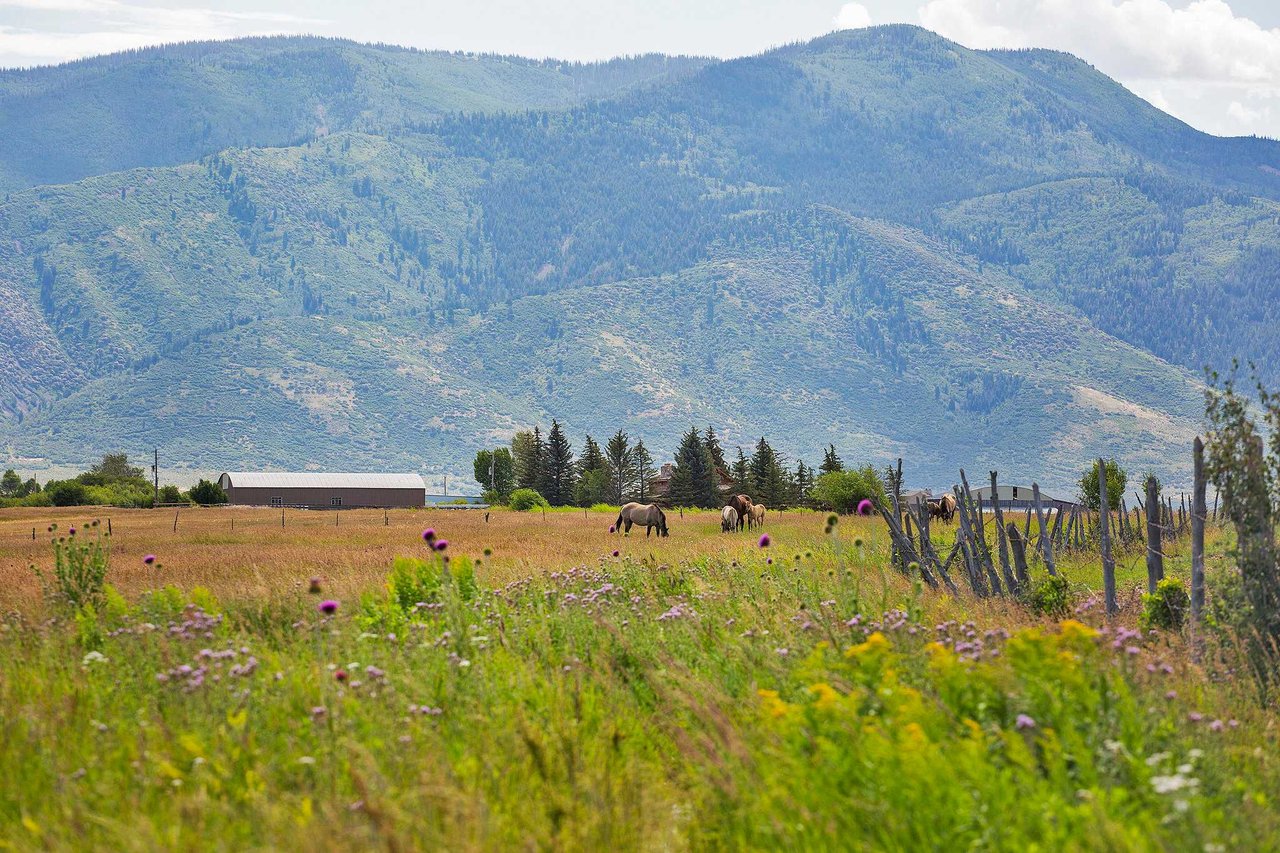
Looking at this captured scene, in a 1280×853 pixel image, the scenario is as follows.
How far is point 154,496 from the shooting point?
4914 inches

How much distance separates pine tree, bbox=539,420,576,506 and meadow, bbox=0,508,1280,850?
119m

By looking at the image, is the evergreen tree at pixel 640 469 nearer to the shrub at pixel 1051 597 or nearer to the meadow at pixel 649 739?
the shrub at pixel 1051 597

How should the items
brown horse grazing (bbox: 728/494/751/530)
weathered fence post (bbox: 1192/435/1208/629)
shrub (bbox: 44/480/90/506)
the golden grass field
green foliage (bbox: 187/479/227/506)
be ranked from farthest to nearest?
green foliage (bbox: 187/479/227/506)
shrub (bbox: 44/480/90/506)
brown horse grazing (bbox: 728/494/751/530)
the golden grass field
weathered fence post (bbox: 1192/435/1208/629)

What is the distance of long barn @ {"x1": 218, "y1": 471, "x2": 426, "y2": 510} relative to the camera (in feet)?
474

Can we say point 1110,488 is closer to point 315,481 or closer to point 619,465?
point 619,465

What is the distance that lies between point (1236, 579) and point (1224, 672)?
163 cm

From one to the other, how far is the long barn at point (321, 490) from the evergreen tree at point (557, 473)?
1571 cm

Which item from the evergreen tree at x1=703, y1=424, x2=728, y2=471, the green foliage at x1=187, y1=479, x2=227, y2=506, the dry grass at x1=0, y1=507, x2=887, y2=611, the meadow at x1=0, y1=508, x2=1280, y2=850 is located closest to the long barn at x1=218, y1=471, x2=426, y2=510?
the green foliage at x1=187, y1=479, x2=227, y2=506

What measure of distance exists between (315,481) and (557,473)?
32687mm

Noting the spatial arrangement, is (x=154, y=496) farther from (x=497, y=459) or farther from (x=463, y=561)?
(x=463, y=561)

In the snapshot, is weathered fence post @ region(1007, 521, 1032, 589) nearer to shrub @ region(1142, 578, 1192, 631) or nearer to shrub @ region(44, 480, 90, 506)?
shrub @ region(1142, 578, 1192, 631)

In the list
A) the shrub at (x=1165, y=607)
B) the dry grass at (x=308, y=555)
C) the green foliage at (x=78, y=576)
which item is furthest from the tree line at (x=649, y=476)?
the green foliage at (x=78, y=576)

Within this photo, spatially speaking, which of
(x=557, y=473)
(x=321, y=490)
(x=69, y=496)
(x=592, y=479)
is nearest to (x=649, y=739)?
(x=69, y=496)

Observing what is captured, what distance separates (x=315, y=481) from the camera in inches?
6004
